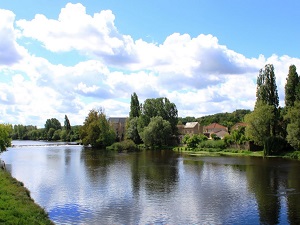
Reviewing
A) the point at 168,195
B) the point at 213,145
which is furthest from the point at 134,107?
the point at 168,195

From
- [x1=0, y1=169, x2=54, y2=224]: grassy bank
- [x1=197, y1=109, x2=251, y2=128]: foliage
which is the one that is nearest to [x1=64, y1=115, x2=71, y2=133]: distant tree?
[x1=197, y1=109, x2=251, y2=128]: foliage

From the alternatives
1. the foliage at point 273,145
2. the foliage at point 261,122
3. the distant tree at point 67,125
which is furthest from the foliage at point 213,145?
the distant tree at point 67,125

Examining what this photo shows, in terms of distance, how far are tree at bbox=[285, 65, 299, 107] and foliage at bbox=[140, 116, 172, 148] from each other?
3812cm

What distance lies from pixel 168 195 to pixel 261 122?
42.8 metres

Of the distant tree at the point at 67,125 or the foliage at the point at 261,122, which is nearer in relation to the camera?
the foliage at the point at 261,122

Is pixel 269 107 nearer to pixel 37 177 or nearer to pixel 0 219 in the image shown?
pixel 37 177

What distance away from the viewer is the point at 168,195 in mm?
29812

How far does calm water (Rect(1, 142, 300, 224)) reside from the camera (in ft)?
75.3

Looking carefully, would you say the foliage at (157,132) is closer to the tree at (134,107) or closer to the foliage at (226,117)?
the tree at (134,107)

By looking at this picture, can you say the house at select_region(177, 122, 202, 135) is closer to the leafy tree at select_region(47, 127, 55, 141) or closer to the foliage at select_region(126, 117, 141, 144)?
the foliage at select_region(126, 117, 141, 144)

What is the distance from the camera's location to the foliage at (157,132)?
96.5 meters

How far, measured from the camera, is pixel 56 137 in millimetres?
179625

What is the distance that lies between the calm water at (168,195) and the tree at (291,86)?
79.2 ft

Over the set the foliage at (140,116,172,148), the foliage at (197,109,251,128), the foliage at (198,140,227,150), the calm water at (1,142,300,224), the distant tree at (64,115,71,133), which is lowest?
the calm water at (1,142,300,224)
